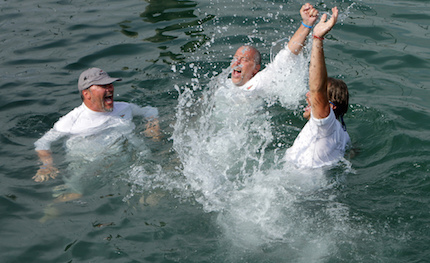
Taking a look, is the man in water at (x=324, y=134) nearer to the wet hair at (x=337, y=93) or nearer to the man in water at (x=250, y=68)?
the wet hair at (x=337, y=93)

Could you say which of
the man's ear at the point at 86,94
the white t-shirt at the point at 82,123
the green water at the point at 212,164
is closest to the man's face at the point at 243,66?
the green water at the point at 212,164

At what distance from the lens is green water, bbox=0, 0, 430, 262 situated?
472 centimetres

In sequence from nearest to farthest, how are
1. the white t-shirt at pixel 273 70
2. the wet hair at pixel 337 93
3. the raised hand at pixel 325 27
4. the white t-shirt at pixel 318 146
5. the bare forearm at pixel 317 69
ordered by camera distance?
1. the raised hand at pixel 325 27
2. the bare forearm at pixel 317 69
3. the white t-shirt at pixel 318 146
4. the wet hair at pixel 337 93
5. the white t-shirt at pixel 273 70

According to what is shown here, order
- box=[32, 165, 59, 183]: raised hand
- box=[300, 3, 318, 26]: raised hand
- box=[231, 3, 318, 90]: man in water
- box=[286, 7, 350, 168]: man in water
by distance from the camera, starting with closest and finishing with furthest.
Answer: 1. box=[286, 7, 350, 168]: man in water
2. box=[32, 165, 59, 183]: raised hand
3. box=[300, 3, 318, 26]: raised hand
4. box=[231, 3, 318, 90]: man in water

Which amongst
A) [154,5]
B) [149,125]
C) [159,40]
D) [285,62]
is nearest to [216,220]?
[149,125]

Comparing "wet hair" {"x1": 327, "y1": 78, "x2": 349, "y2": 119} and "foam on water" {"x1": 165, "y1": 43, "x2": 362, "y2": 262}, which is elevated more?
"wet hair" {"x1": 327, "y1": 78, "x2": 349, "y2": 119}

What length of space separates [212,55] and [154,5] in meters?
3.17

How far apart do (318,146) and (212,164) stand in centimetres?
147

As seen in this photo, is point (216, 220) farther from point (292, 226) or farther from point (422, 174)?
point (422, 174)

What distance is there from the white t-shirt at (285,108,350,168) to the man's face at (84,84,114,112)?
9.28 ft

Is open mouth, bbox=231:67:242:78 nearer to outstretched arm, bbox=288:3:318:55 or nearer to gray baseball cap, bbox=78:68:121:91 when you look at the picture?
outstretched arm, bbox=288:3:318:55

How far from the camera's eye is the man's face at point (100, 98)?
652cm

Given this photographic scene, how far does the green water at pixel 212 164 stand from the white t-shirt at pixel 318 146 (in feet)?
0.68

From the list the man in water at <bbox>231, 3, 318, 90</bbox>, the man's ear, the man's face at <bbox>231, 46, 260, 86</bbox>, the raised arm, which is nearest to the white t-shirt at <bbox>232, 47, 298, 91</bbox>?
the man in water at <bbox>231, 3, 318, 90</bbox>
